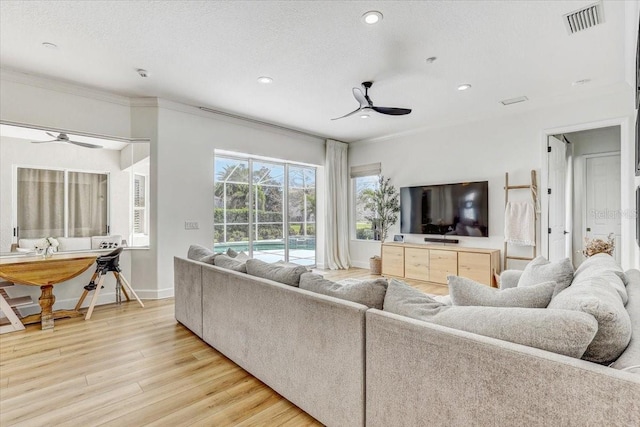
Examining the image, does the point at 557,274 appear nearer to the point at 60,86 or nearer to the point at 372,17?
the point at 372,17

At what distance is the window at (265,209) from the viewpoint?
17.1 ft

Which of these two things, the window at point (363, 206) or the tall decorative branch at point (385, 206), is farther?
the window at point (363, 206)

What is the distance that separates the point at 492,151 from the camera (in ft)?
16.0

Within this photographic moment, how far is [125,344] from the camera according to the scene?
276 centimetres

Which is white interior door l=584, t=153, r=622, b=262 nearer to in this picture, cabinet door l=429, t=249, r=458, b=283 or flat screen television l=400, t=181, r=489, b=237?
flat screen television l=400, t=181, r=489, b=237

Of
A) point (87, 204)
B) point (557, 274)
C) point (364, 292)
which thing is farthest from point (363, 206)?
point (364, 292)

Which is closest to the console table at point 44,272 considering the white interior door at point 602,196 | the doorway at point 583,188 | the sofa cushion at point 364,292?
the sofa cushion at point 364,292

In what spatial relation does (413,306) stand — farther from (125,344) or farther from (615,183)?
(615,183)

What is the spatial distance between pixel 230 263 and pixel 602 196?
5824 millimetres

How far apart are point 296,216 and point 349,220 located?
1203 mm

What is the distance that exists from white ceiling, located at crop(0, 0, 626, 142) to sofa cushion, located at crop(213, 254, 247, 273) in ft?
6.36

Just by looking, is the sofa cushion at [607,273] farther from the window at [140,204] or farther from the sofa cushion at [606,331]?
the window at [140,204]

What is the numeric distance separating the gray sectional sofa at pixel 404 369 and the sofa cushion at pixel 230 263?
13 cm

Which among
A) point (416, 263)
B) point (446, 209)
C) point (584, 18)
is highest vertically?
point (584, 18)
